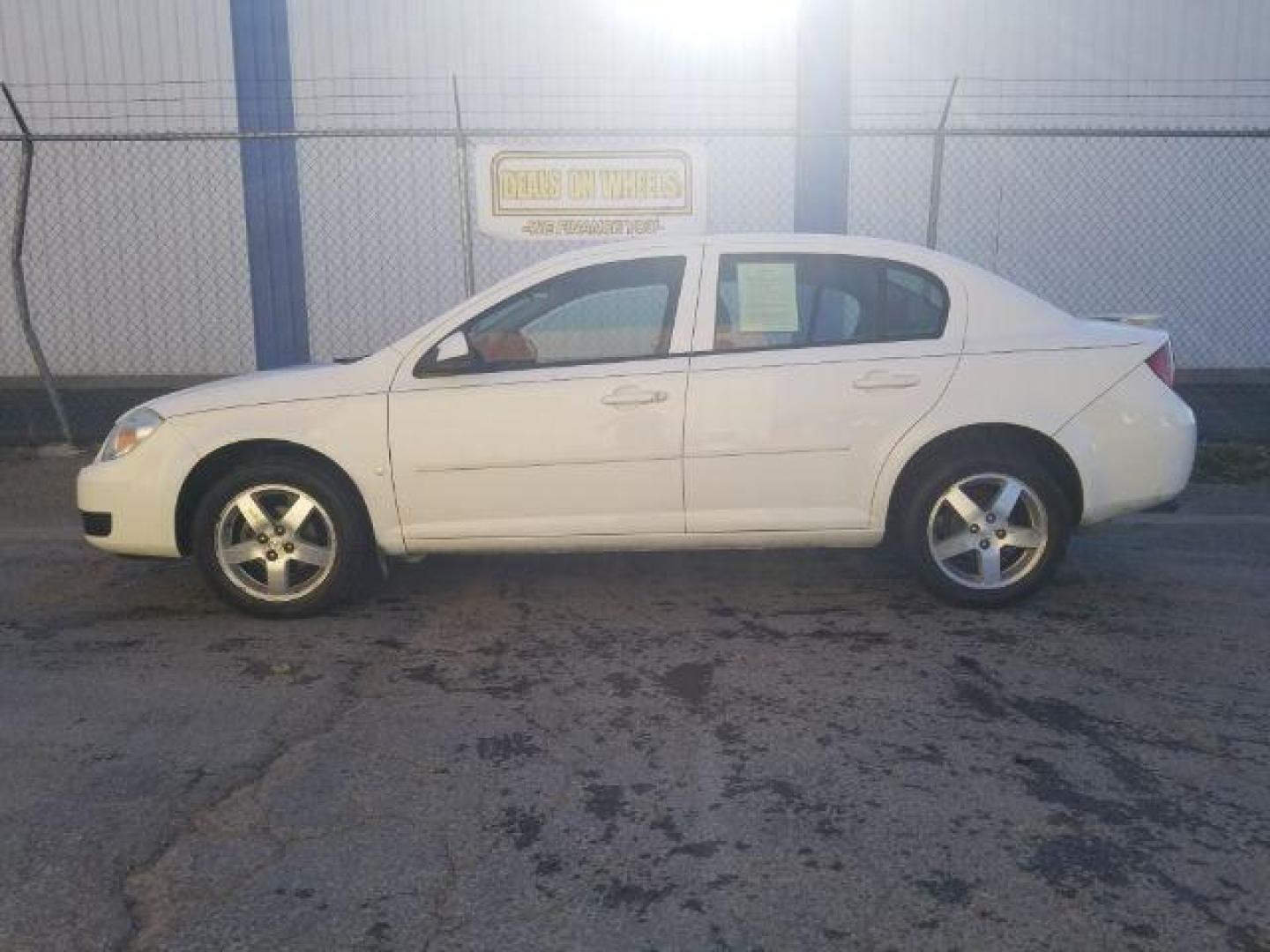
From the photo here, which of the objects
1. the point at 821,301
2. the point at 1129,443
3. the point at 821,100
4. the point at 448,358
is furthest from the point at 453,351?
the point at 821,100

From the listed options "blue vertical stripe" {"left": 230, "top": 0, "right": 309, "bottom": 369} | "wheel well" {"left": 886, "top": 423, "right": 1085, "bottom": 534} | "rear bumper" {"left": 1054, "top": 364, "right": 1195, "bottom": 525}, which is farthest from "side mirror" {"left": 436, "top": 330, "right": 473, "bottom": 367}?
"blue vertical stripe" {"left": 230, "top": 0, "right": 309, "bottom": 369}

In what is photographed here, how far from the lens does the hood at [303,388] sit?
4.88 metres

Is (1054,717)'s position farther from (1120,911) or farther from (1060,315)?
(1060,315)

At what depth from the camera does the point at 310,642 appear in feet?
15.4

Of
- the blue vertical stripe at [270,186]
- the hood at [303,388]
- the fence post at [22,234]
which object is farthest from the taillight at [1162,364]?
the blue vertical stripe at [270,186]

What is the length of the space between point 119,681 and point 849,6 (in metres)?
8.46

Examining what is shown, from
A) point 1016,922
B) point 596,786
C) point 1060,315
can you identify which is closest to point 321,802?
point 596,786

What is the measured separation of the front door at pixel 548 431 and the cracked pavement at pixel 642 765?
1.48 ft

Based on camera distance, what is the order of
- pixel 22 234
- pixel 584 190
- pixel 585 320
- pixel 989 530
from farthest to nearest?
pixel 584 190
pixel 22 234
pixel 585 320
pixel 989 530

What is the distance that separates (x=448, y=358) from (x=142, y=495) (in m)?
1.41

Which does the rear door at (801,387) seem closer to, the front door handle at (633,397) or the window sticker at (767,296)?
the window sticker at (767,296)

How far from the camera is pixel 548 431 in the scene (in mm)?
4824

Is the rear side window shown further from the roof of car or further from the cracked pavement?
the cracked pavement

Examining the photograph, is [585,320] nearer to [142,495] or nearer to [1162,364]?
[142,495]
